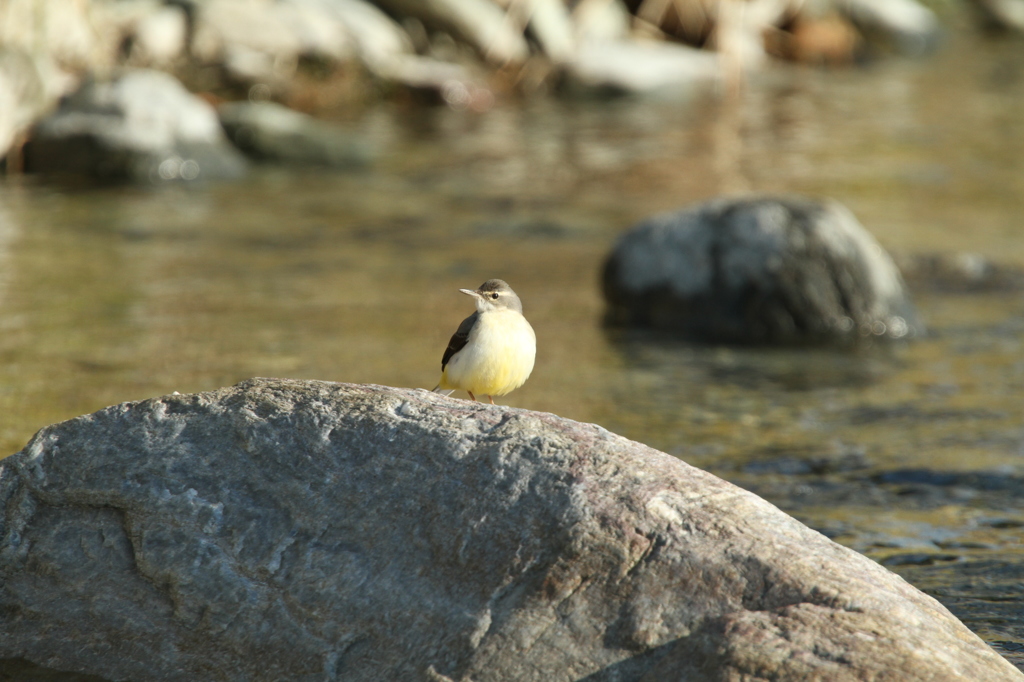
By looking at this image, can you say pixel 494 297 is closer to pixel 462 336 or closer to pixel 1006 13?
pixel 462 336

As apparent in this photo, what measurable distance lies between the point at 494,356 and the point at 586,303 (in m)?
6.58

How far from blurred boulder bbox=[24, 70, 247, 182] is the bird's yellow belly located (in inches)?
485

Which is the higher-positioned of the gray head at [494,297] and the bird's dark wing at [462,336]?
the gray head at [494,297]

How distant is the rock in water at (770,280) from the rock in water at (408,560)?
652 centimetres

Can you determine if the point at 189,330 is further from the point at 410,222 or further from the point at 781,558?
the point at 781,558

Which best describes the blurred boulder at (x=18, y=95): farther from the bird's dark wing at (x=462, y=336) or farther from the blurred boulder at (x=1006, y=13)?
the blurred boulder at (x=1006, y=13)

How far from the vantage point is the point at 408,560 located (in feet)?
13.1

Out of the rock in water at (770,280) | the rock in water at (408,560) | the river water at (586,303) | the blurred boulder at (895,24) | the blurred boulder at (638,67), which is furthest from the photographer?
the blurred boulder at (895,24)

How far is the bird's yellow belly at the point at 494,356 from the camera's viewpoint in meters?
5.27

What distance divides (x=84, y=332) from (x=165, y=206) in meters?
5.39

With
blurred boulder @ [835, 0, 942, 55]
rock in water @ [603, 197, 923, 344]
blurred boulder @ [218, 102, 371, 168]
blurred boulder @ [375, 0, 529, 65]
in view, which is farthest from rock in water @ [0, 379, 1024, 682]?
blurred boulder @ [835, 0, 942, 55]

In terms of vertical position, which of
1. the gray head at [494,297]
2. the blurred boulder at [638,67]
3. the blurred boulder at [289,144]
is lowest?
the blurred boulder at [289,144]

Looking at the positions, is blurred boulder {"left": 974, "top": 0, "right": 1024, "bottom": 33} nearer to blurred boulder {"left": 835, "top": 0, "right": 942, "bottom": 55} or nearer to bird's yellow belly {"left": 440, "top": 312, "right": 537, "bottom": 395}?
blurred boulder {"left": 835, "top": 0, "right": 942, "bottom": 55}

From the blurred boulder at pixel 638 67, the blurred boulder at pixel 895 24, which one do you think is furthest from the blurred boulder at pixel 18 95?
the blurred boulder at pixel 895 24
